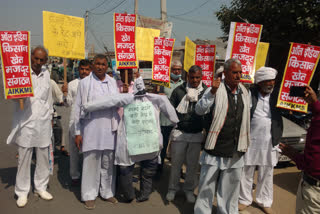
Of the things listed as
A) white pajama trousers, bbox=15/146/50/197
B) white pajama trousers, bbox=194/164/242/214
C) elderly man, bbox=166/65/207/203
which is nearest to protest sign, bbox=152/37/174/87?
elderly man, bbox=166/65/207/203

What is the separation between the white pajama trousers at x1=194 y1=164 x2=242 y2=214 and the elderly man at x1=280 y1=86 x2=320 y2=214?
3.08 feet

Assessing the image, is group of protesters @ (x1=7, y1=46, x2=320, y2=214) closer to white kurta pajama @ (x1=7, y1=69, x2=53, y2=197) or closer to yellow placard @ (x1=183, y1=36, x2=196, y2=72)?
white kurta pajama @ (x1=7, y1=69, x2=53, y2=197)

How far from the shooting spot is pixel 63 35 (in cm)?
440

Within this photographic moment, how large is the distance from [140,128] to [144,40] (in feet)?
8.72

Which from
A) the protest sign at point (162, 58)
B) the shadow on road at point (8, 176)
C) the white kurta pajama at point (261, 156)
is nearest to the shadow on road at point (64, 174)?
the shadow on road at point (8, 176)

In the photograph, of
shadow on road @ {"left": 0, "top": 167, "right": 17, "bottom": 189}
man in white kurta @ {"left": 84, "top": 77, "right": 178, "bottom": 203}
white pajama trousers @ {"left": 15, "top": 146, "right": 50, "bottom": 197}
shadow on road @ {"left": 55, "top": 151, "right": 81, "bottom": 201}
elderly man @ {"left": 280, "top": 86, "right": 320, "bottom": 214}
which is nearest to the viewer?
elderly man @ {"left": 280, "top": 86, "right": 320, "bottom": 214}

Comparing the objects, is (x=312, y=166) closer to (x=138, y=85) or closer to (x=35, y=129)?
(x=138, y=85)

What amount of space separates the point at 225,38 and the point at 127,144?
8163 millimetres

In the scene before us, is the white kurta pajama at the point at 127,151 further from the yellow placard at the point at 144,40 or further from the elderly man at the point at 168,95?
the yellow placard at the point at 144,40

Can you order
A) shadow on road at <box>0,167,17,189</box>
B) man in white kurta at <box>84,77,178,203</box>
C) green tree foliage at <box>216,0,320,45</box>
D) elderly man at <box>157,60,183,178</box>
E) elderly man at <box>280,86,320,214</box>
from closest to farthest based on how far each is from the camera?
1. elderly man at <box>280,86,320,214</box>
2. man in white kurta at <box>84,77,178,203</box>
3. shadow on road at <box>0,167,17,189</box>
4. elderly man at <box>157,60,183,178</box>
5. green tree foliage at <box>216,0,320,45</box>

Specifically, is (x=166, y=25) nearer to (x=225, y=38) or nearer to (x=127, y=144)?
(x=225, y=38)

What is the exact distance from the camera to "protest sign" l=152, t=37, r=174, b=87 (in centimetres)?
469

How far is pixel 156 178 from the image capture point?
457 cm

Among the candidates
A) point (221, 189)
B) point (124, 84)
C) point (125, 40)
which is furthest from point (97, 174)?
point (125, 40)
